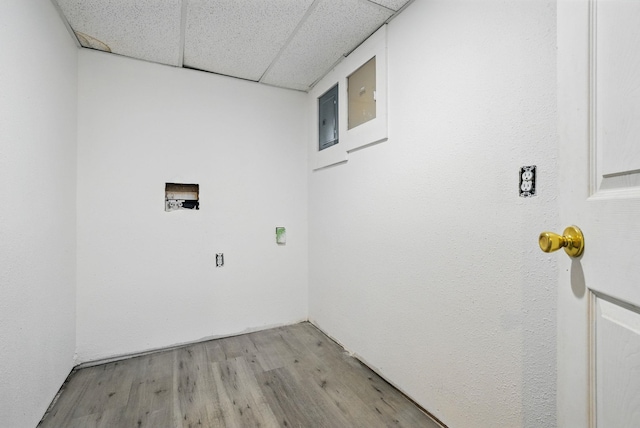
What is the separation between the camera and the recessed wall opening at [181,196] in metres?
2.45

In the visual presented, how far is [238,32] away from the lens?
2.00 m

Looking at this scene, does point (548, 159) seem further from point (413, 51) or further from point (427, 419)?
point (427, 419)

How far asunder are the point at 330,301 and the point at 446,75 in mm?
1943

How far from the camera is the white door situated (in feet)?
1.86

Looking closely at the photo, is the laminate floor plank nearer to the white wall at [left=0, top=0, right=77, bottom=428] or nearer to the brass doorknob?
the white wall at [left=0, top=0, right=77, bottom=428]

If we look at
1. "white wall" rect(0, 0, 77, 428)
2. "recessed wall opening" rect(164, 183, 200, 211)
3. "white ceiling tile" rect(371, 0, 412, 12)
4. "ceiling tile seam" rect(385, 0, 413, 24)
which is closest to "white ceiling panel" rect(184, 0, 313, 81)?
"white ceiling tile" rect(371, 0, 412, 12)

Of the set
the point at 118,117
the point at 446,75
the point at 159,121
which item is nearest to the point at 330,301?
the point at 446,75

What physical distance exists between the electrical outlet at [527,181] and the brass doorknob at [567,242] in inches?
20.6

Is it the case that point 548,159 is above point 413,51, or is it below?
below

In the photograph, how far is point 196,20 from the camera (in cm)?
187

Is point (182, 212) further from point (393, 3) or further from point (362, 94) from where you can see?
point (393, 3)

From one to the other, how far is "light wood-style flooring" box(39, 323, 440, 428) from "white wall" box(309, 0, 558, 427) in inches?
8.7

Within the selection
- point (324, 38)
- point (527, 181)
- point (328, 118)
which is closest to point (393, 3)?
point (324, 38)

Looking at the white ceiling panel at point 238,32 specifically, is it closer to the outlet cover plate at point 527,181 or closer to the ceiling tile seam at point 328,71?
the ceiling tile seam at point 328,71
